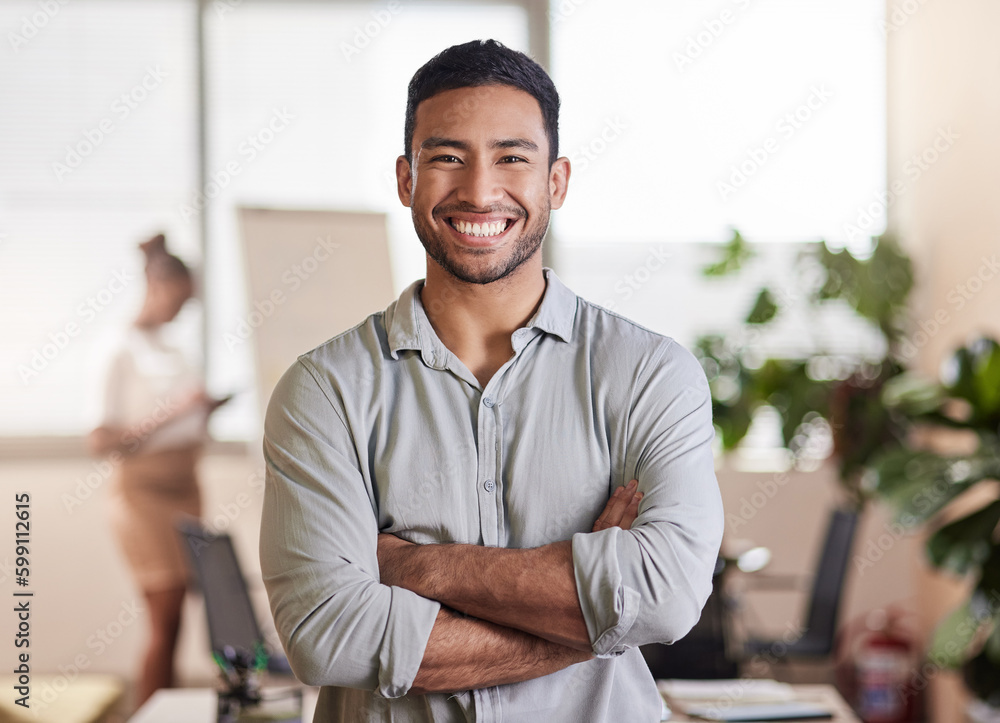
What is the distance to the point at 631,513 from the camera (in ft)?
4.27

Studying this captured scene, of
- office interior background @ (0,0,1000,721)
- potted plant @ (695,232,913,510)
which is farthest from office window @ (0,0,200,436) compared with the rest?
potted plant @ (695,232,913,510)

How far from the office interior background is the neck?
137 inches

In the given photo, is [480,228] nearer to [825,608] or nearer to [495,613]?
[495,613]

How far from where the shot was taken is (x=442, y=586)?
1.23 meters

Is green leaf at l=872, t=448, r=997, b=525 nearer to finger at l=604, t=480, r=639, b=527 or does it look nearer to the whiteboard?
the whiteboard

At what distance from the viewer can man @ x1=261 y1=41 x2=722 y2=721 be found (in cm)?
122

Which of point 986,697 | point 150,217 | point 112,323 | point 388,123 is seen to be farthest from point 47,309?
point 986,697

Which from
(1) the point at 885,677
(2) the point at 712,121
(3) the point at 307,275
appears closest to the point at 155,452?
(3) the point at 307,275

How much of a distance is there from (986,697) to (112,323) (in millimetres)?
4185

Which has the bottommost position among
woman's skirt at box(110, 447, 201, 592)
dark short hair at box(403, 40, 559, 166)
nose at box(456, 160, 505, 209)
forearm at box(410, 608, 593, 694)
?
woman's skirt at box(110, 447, 201, 592)

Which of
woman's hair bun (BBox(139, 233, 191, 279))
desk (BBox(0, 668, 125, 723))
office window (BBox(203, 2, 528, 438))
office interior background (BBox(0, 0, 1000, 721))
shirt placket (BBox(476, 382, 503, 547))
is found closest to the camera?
shirt placket (BBox(476, 382, 503, 547))

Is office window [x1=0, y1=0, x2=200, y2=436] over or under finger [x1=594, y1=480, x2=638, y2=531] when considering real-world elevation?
over

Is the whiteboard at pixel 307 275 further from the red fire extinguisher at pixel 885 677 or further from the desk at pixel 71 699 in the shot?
the red fire extinguisher at pixel 885 677

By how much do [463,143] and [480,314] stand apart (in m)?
0.25
